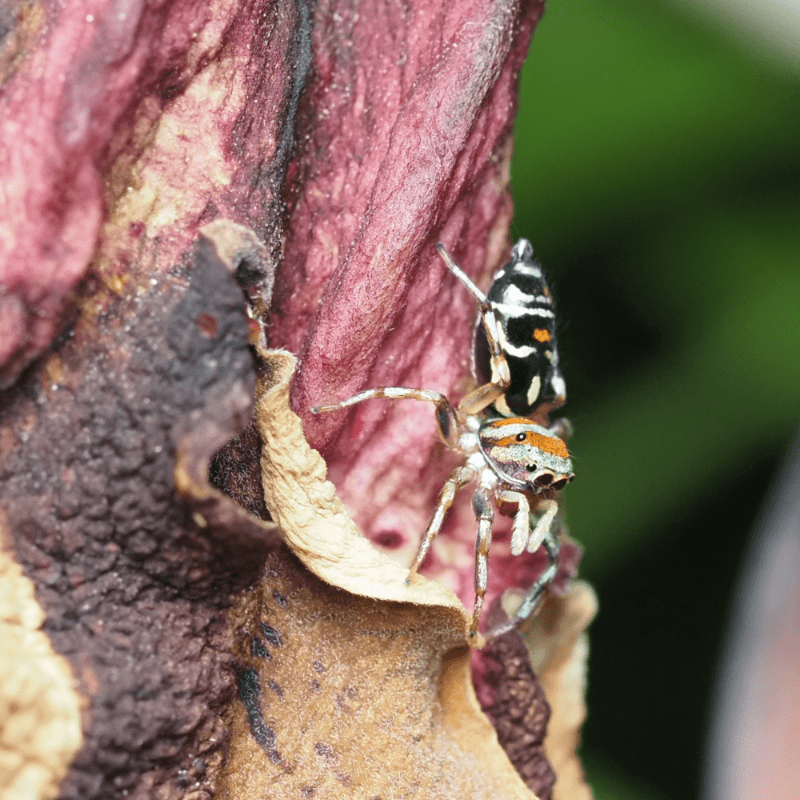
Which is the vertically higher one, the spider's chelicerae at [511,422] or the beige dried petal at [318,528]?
the spider's chelicerae at [511,422]

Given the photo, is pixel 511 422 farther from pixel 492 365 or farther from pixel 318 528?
pixel 318 528

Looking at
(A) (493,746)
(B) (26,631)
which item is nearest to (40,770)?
(B) (26,631)

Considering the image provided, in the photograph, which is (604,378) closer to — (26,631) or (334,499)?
(334,499)

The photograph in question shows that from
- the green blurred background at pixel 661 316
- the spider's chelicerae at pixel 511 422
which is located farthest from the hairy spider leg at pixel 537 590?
the green blurred background at pixel 661 316

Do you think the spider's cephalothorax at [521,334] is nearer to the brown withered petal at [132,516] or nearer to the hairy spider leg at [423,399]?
the hairy spider leg at [423,399]

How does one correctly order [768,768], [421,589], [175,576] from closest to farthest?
1. [175,576]
2. [421,589]
3. [768,768]

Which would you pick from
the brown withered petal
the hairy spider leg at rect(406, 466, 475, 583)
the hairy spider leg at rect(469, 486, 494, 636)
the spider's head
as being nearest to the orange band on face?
the spider's head
